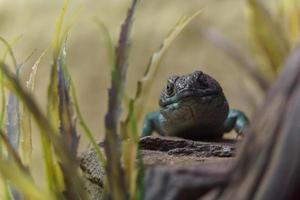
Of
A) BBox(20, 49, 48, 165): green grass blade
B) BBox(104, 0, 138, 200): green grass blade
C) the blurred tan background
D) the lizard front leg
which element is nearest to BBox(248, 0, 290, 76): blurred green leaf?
BBox(104, 0, 138, 200): green grass blade

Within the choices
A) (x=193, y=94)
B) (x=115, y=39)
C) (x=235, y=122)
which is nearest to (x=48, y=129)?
(x=193, y=94)

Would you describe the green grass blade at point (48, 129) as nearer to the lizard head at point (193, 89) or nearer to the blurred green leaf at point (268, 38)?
the blurred green leaf at point (268, 38)

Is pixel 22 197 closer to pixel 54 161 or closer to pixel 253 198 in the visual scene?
pixel 54 161

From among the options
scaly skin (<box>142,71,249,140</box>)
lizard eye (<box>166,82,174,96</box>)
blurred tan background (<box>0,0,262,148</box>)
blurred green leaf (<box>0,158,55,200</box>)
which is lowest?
blurred green leaf (<box>0,158,55,200</box>)

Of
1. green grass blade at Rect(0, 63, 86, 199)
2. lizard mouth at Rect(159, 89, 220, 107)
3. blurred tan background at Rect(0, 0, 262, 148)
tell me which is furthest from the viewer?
blurred tan background at Rect(0, 0, 262, 148)

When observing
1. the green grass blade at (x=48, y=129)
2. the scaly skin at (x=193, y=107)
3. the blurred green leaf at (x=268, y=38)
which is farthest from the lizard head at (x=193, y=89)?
the blurred green leaf at (x=268, y=38)

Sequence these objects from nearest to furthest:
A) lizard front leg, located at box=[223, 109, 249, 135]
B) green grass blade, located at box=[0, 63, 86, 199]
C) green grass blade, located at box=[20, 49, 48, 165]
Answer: green grass blade, located at box=[0, 63, 86, 199] → green grass blade, located at box=[20, 49, 48, 165] → lizard front leg, located at box=[223, 109, 249, 135]

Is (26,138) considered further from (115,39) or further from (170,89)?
(115,39)

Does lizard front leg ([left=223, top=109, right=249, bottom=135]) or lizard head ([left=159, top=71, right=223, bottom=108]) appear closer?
lizard head ([left=159, top=71, right=223, bottom=108])

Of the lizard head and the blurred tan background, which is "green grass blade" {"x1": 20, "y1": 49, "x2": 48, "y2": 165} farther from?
the blurred tan background

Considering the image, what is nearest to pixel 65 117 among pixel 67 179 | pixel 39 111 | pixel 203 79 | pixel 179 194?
pixel 67 179
